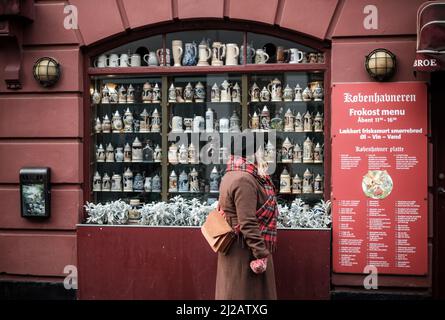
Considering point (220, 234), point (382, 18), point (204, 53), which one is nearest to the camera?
point (220, 234)

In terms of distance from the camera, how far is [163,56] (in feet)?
22.7

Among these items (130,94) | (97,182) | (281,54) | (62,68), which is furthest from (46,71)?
(281,54)

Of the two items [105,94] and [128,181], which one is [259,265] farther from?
[105,94]

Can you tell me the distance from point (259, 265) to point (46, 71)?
377cm

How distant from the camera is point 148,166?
7141 millimetres

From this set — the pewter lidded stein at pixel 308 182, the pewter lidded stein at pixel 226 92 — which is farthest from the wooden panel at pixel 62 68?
the pewter lidded stein at pixel 308 182

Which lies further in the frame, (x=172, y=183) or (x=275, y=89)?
(x=172, y=183)

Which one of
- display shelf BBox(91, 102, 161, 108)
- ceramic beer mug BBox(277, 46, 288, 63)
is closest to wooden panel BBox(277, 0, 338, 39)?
ceramic beer mug BBox(277, 46, 288, 63)

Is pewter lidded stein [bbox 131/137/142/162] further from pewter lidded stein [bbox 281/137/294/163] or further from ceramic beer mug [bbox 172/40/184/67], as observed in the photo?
pewter lidded stein [bbox 281/137/294/163]

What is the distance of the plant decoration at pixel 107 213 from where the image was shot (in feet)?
21.9

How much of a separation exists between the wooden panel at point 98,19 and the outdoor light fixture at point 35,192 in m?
1.75

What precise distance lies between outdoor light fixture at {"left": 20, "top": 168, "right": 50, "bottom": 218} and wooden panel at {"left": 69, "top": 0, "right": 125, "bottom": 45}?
5.76 feet

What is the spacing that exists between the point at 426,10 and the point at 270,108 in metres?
2.20

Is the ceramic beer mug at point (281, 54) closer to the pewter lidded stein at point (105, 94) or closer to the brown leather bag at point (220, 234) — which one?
the pewter lidded stein at point (105, 94)
